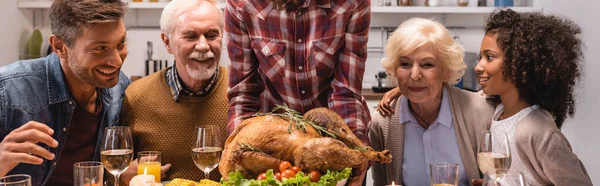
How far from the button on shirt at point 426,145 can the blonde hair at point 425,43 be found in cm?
15

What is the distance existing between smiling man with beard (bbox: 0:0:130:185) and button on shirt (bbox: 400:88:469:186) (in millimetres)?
1128

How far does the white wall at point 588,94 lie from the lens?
3.97m

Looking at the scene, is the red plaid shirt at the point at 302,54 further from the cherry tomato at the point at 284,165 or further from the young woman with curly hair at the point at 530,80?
the young woman with curly hair at the point at 530,80

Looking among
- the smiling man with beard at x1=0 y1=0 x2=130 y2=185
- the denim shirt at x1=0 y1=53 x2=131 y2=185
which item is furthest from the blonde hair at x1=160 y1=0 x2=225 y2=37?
the denim shirt at x1=0 y1=53 x2=131 y2=185

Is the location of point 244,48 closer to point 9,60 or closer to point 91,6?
point 91,6

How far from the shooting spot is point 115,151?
185 cm

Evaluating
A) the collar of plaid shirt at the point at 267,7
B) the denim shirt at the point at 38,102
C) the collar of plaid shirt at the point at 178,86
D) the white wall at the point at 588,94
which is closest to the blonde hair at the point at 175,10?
the collar of plaid shirt at the point at 178,86

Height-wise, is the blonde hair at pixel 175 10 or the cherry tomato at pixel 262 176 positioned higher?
the blonde hair at pixel 175 10

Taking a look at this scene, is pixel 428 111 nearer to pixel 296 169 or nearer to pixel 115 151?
pixel 296 169

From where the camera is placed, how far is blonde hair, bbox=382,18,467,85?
7.84 ft

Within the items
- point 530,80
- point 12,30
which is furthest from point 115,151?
point 12,30

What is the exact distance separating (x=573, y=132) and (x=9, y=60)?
4.06 meters

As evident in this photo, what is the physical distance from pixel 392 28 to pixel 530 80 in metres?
2.89

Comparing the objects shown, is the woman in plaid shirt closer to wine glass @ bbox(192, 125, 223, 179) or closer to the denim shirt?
wine glass @ bbox(192, 125, 223, 179)
